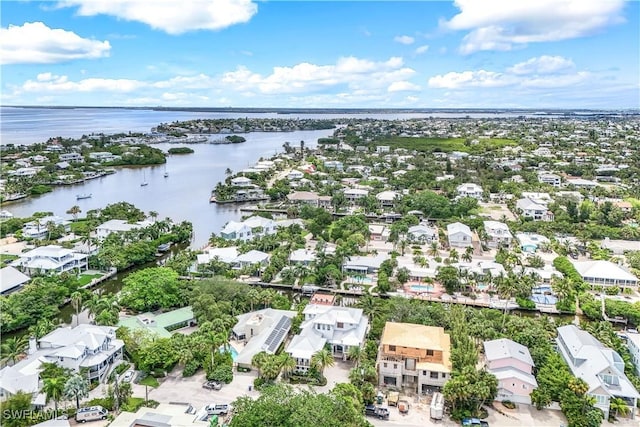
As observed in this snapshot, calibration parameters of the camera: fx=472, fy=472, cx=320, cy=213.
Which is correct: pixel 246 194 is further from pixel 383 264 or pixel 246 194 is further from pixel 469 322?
pixel 469 322

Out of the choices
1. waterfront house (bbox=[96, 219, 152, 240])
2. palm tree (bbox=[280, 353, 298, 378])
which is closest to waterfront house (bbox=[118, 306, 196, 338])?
palm tree (bbox=[280, 353, 298, 378])

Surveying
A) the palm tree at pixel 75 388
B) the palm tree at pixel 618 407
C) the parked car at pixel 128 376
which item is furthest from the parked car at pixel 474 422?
the palm tree at pixel 75 388

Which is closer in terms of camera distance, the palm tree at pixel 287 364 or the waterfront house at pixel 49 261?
the palm tree at pixel 287 364

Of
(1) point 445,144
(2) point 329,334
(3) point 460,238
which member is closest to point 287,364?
(2) point 329,334

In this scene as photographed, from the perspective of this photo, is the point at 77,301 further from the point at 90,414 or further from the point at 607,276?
the point at 607,276

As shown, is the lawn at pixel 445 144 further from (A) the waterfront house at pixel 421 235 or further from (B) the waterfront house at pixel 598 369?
(B) the waterfront house at pixel 598 369

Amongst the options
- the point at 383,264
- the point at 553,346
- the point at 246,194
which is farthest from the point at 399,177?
the point at 553,346
